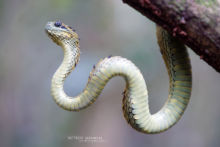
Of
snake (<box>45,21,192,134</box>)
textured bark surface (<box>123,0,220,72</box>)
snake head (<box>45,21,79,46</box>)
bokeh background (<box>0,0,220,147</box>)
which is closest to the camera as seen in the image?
textured bark surface (<box>123,0,220,72</box>)

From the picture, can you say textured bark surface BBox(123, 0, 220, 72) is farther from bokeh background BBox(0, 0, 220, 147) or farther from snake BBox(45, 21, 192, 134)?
bokeh background BBox(0, 0, 220, 147)

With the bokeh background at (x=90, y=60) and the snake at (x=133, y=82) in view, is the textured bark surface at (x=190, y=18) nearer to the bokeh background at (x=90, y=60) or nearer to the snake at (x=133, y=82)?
the snake at (x=133, y=82)

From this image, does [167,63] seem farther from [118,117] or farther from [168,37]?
[118,117]

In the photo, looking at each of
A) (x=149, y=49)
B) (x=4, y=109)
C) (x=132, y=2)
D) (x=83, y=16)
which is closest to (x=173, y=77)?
(x=132, y=2)

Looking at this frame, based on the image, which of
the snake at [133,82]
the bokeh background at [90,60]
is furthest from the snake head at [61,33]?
the bokeh background at [90,60]

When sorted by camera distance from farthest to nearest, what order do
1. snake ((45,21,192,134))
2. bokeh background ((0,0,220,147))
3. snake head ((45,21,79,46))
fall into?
bokeh background ((0,0,220,147)), snake head ((45,21,79,46)), snake ((45,21,192,134))

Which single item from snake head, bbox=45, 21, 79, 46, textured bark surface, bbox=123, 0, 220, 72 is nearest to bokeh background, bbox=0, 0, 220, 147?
snake head, bbox=45, 21, 79, 46
